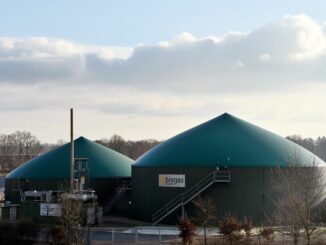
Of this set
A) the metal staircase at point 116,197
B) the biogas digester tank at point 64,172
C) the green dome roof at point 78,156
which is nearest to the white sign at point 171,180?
the metal staircase at point 116,197

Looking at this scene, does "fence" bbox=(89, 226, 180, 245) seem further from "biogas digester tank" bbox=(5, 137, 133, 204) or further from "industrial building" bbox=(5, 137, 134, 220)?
"biogas digester tank" bbox=(5, 137, 133, 204)

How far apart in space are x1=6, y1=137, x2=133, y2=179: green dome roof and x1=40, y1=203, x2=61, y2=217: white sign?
779 centimetres

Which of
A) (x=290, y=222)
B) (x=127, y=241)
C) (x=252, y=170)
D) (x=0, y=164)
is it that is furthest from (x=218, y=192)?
(x=0, y=164)

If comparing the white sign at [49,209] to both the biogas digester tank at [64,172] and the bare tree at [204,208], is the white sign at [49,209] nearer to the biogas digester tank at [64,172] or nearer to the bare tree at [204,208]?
the biogas digester tank at [64,172]

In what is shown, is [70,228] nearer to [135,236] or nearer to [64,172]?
[135,236]

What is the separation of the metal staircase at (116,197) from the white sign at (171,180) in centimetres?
1005

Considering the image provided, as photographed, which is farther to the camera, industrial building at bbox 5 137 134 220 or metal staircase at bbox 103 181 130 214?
metal staircase at bbox 103 181 130 214

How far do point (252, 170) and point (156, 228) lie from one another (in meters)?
10.0

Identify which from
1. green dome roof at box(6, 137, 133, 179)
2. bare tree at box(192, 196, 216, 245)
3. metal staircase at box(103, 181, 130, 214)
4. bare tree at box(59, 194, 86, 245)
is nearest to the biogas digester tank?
green dome roof at box(6, 137, 133, 179)

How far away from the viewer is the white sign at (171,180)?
48.7 meters

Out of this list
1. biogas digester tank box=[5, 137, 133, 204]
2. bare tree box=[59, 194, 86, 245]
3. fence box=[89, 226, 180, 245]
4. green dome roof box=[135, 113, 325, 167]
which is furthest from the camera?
biogas digester tank box=[5, 137, 133, 204]

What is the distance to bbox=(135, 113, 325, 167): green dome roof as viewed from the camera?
158 feet

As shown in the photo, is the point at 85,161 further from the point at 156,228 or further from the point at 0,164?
the point at 0,164

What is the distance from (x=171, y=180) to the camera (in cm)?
4934
